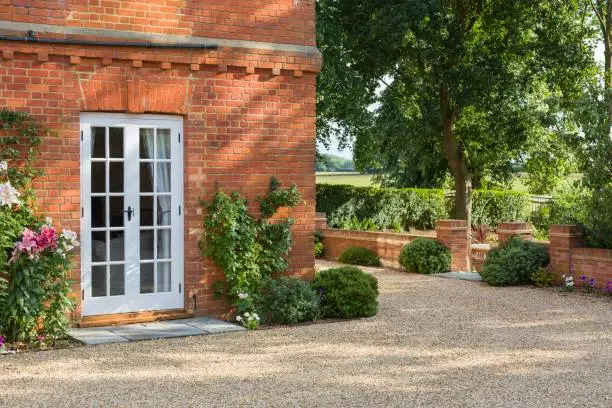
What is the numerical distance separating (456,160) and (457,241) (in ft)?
22.6

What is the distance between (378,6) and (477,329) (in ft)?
37.4

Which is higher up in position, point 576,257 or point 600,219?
point 600,219

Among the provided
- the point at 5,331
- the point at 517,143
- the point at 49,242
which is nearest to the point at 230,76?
the point at 49,242

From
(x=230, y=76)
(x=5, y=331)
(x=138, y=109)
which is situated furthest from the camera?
(x=230, y=76)

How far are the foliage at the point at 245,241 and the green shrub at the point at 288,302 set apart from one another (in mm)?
194

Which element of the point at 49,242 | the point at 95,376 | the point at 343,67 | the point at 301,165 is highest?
the point at 343,67

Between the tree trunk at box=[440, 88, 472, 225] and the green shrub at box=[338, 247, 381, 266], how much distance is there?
201 inches

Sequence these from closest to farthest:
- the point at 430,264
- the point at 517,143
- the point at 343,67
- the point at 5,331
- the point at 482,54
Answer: the point at 5,331 → the point at 430,264 → the point at 343,67 → the point at 482,54 → the point at 517,143

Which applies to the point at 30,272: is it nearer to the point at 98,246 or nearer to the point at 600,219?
the point at 98,246

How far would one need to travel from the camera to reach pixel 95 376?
25.1ft

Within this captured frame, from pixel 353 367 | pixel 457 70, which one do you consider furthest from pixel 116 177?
pixel 457 70

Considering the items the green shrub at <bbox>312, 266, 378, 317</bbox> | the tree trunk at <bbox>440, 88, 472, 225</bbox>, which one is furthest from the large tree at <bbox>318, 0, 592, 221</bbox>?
the green shrub at <bbox>312, 266, 378, 317</bbox>

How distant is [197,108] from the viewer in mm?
10586

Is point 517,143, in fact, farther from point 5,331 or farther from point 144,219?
point 5,331
